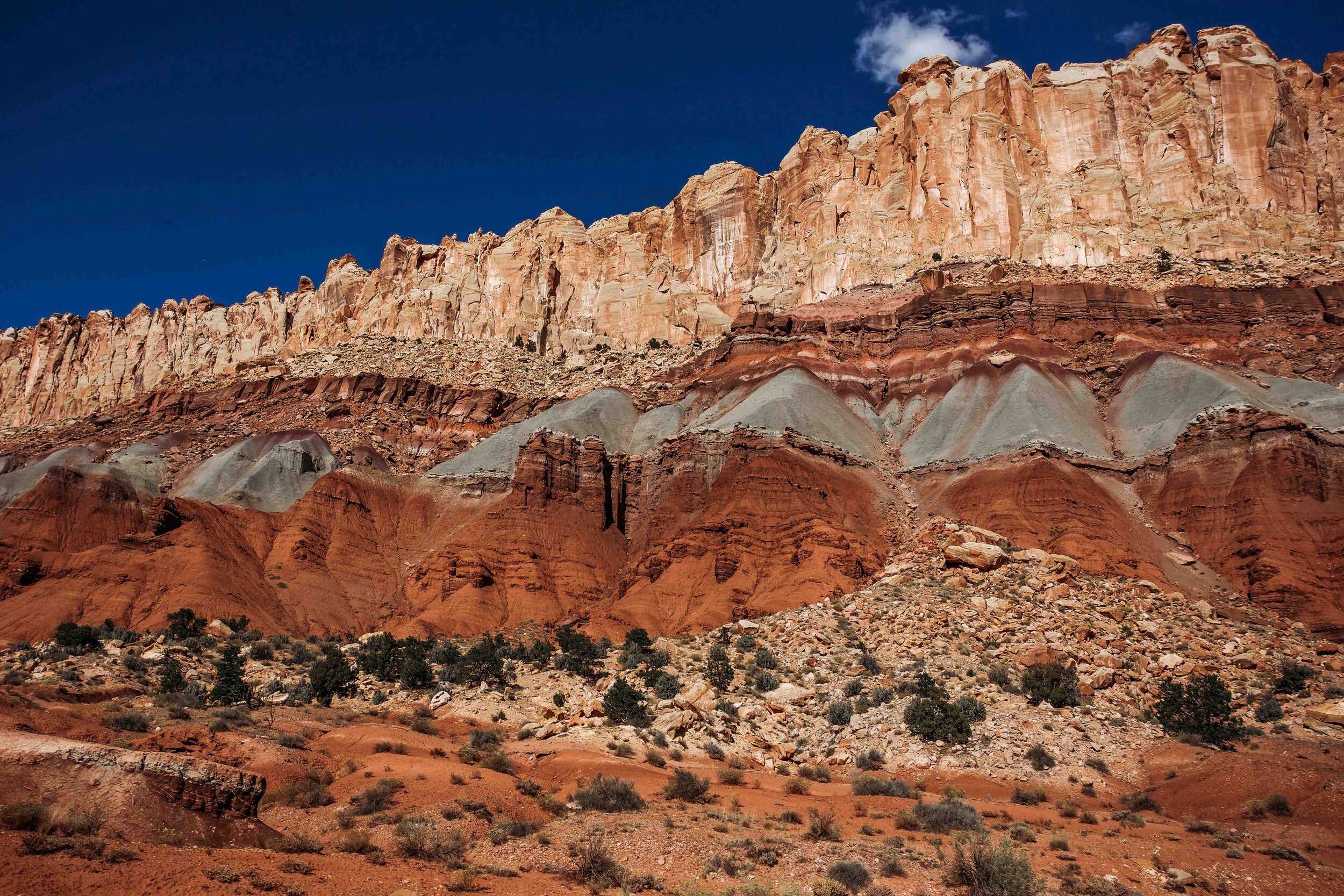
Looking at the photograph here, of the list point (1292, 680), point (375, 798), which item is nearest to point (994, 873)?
point (375, 798)

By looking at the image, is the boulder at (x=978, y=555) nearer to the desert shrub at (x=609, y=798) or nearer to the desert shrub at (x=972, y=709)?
the desert shrub at (x=972, y=709)

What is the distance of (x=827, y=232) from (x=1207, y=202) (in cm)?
3143

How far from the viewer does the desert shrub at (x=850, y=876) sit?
39.8 feet

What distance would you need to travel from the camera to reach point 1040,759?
20.7 metres

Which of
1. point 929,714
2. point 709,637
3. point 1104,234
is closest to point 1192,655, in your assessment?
point 929,714

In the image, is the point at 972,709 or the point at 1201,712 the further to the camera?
the point at 972,709

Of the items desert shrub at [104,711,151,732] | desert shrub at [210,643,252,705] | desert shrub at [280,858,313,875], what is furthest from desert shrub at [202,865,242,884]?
desert shrub at [210,643,252,705]

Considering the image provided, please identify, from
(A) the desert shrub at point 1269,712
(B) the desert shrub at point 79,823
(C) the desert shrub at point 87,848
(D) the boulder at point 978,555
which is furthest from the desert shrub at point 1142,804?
(B) the desert shrub at point 79,823

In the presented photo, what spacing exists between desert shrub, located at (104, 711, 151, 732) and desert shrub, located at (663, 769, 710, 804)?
1054 centimetres

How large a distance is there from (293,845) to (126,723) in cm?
848

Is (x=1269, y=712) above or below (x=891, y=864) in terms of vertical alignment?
above

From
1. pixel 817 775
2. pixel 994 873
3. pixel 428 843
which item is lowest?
pixel 817 775

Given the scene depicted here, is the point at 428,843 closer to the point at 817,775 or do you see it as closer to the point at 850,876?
the point at 850,876

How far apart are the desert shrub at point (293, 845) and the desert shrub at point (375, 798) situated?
2057 mm
